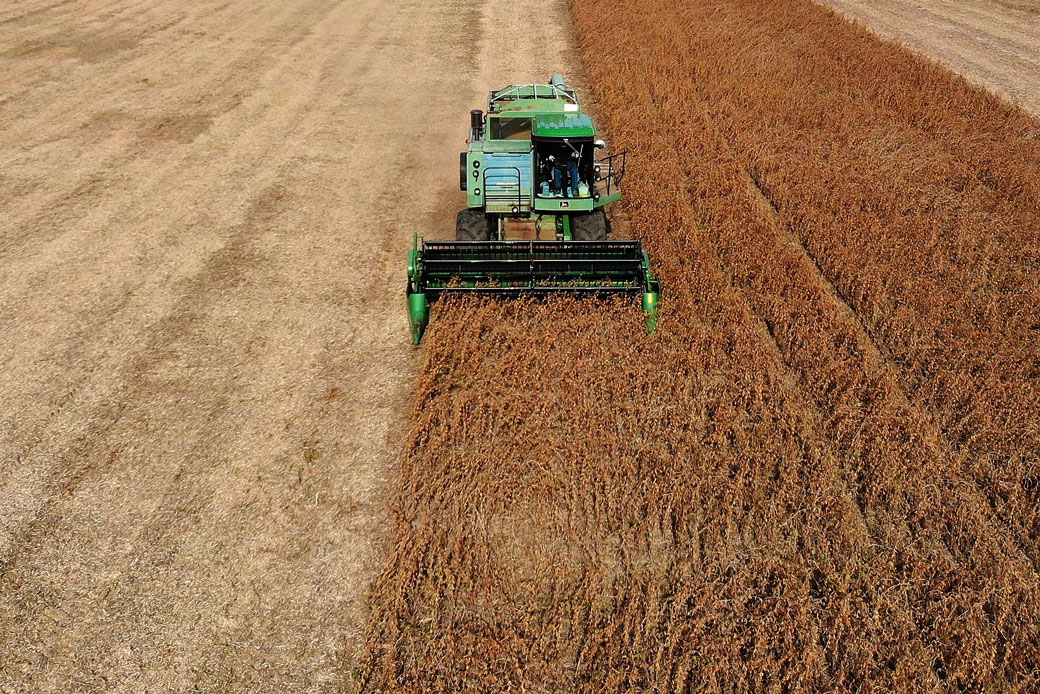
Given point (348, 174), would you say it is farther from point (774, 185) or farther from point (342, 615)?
point (342, 615)

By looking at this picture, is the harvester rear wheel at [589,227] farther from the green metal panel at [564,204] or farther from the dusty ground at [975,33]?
the dusty ground at [975,33]

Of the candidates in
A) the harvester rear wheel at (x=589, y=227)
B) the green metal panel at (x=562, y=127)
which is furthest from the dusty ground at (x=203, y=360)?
the green metal panel at (x=562, y=127)

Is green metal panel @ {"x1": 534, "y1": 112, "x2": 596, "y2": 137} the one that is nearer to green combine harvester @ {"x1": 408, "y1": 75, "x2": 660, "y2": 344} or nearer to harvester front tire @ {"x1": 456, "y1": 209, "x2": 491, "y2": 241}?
green combine harvester @ {"x1": 408, "y1": 75, "x2": 660, "y2": 344}

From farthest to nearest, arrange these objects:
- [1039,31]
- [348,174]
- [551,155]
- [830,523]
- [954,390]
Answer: [1039,31], [348,174], [551,155], [954,390], [830,523]

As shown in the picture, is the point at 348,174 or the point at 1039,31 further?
the point at 1039,31

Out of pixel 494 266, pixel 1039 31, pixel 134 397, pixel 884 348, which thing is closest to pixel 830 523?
pixel 884 348

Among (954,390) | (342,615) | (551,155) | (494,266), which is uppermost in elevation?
(551,155)
